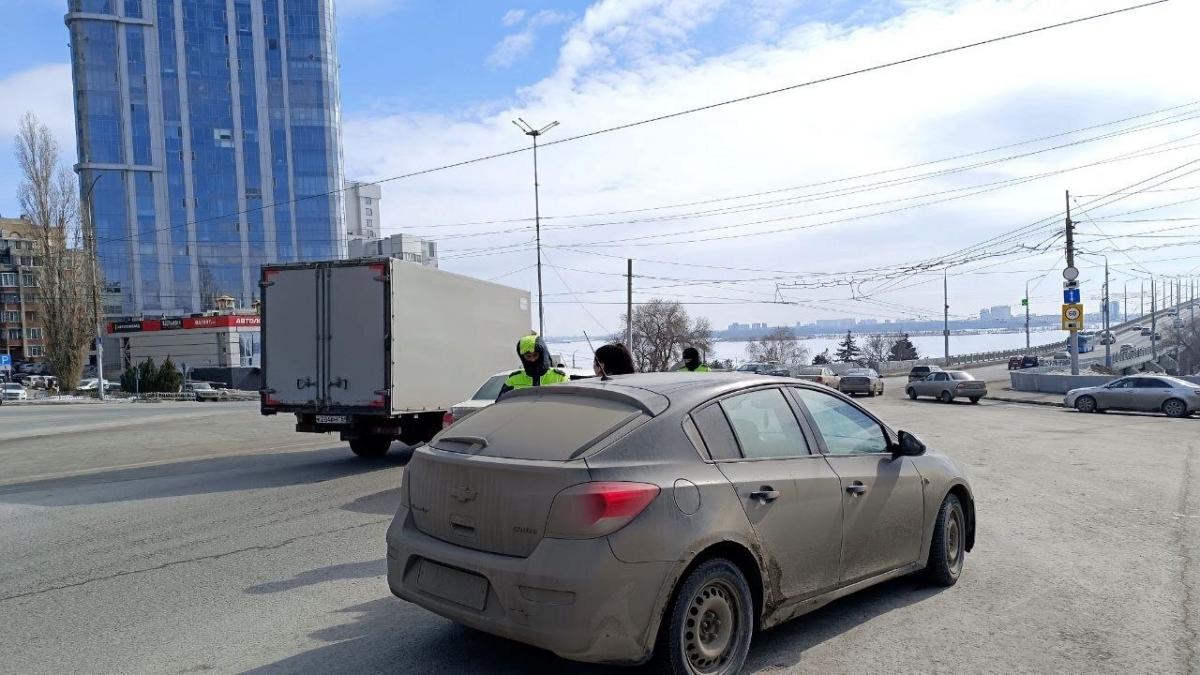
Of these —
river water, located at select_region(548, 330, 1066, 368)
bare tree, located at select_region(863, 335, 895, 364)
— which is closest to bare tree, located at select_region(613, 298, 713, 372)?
river water, located at select_region(548, 330, 1066, 368)

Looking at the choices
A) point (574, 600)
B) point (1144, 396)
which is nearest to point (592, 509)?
point (574, 600)

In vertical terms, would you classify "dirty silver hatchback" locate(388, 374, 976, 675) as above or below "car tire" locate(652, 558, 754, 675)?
above

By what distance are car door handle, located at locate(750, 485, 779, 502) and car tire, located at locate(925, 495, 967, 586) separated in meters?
1.89

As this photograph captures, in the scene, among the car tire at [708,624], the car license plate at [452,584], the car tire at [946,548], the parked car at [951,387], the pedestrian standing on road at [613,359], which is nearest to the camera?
the car tire at [708,624]

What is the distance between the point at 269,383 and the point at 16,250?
10942 centimetres

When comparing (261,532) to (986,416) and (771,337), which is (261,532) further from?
(771,337)

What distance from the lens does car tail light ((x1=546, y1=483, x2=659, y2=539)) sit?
3.61 meters

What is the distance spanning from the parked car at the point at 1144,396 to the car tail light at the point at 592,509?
90.0 feet

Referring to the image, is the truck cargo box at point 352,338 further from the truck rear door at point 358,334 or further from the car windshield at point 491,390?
the car windshield at point 491,390

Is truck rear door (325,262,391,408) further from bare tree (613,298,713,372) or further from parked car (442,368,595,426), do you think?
bare tree (613,298,713,372)

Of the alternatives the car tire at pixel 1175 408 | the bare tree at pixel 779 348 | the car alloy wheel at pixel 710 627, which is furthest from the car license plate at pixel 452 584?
the bare tree at pixel 779 348

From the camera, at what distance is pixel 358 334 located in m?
11.8

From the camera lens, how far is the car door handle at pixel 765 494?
13.5 ft

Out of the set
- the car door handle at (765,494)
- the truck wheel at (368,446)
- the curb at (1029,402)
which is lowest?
the curb at (1029,402)
